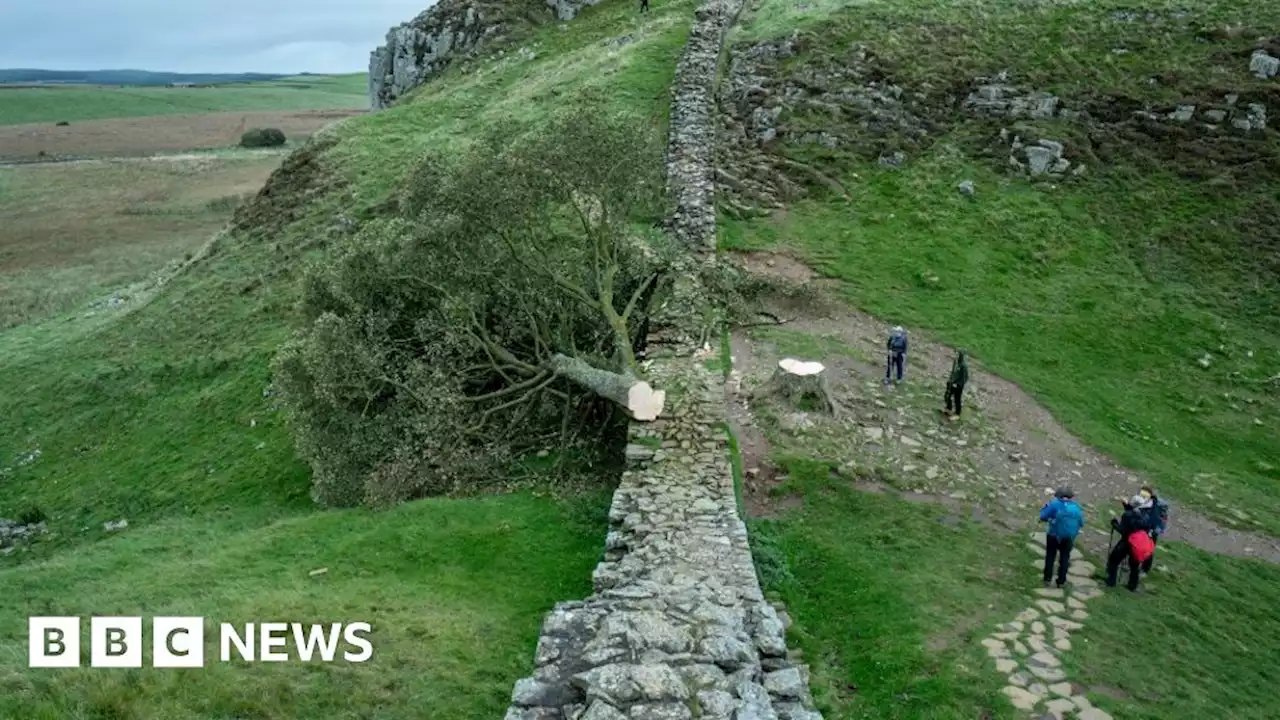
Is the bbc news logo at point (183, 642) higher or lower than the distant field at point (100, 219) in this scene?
lower

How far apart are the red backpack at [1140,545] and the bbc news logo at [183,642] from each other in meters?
13.5

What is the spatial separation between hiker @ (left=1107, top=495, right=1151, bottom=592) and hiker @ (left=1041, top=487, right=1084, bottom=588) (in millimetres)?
898

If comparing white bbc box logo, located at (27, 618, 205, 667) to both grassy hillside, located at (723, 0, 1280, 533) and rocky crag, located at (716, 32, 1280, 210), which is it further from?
rocky crag, located at (716, 32, 1280, 210)

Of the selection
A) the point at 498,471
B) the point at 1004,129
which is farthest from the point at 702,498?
the point at 1004,129

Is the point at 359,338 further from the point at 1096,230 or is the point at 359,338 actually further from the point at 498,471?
the point at 1096,230

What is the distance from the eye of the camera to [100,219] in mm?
78125

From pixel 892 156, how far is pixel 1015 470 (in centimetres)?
2213

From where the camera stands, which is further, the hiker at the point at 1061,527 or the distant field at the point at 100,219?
the distant field at the point at 100,219

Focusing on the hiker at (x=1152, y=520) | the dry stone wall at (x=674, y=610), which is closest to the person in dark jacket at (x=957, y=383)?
the hiker at (x=1152, y=520)

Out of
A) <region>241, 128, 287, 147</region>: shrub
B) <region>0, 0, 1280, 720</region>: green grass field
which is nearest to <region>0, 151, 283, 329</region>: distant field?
<region>0, 0, 1280, 720</region>: green grass field

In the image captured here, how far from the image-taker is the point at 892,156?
39250 mm

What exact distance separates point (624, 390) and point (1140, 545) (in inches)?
421

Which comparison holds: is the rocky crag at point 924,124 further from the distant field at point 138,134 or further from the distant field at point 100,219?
the distant field at point 138,134

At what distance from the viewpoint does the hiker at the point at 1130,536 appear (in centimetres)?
1580
